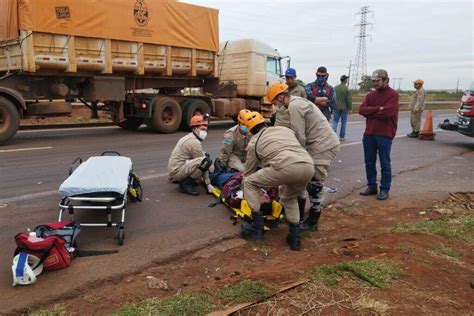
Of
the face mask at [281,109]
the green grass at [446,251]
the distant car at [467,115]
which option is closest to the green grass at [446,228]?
the green grass at [446,251]

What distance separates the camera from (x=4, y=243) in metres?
4.16

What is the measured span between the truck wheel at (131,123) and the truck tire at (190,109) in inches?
59.8

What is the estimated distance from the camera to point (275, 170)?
420cm

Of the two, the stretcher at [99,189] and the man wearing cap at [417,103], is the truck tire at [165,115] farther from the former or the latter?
the stretcher at [99,189]

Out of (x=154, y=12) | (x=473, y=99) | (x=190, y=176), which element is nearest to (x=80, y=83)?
(x=154, y=12)

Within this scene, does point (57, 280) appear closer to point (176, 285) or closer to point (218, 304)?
point (176, 285)

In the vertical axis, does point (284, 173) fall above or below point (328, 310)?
above

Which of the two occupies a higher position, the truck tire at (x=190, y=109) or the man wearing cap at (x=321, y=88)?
the man wearing cap at (x=321, y=88)

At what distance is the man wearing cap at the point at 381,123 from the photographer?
6.11 meters

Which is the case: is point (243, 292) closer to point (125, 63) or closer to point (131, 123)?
point (125, 63)

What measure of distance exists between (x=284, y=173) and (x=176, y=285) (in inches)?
60.4

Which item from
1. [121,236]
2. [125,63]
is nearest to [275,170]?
[121,236]

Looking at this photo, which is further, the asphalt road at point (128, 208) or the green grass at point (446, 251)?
the green grass at point (446, 251)

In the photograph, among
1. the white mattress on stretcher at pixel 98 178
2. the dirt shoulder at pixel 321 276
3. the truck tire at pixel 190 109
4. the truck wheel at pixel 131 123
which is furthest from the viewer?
the truck wheel at pixel 131 123
